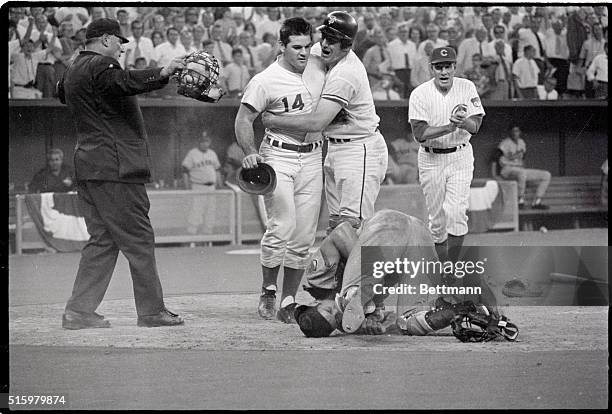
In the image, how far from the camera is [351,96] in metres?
4.82

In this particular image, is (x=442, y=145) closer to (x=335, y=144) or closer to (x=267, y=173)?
(x=335, y=144)

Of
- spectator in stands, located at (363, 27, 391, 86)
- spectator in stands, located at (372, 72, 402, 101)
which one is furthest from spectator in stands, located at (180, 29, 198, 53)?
spectator in stands, located at (372, 72, 402, 101)

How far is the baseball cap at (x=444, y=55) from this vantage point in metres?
5.56

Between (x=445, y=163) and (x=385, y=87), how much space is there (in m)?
1.34

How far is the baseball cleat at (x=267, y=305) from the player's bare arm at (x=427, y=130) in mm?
1300

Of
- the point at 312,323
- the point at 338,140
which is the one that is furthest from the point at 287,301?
the point at 338,140

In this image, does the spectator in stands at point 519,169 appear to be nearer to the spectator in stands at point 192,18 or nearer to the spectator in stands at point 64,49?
the spectator in stands at point 192,18

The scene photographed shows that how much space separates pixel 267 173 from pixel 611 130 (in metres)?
1.58

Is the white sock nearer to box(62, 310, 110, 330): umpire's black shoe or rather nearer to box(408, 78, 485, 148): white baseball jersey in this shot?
box(62, 310, 110, 330): umpire's black shoe

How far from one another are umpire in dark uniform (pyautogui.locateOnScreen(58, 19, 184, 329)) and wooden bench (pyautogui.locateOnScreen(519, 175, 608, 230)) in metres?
3.32

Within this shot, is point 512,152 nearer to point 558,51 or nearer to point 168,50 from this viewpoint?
point 558,51

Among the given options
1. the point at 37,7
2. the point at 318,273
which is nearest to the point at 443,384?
the point at 318,273

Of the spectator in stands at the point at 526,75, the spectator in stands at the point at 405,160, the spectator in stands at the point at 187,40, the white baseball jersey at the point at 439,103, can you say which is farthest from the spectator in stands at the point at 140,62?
the spectator in stands at the point at 405,160

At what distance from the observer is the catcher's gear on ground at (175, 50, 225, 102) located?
13.7 ft
